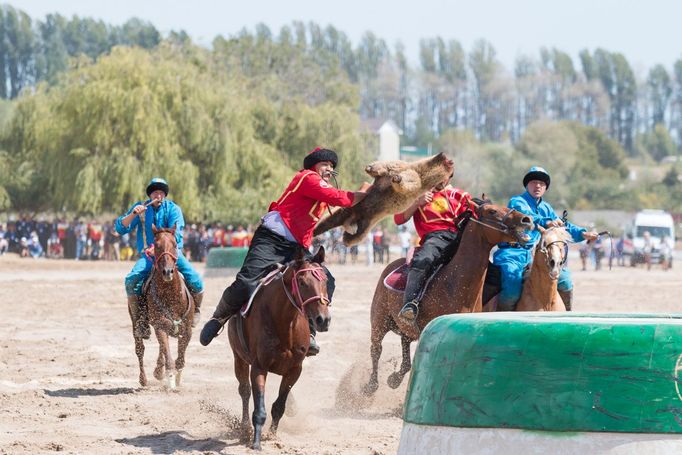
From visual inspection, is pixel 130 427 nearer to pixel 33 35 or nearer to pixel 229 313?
pixel 229 313

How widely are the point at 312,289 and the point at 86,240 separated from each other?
41967 mm

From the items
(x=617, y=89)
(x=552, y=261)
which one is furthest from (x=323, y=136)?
(x=617, y=89)

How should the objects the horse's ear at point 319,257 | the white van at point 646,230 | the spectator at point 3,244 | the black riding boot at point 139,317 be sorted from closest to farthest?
the horse's ear at point 319,257 → the black riding boot at point 139,317 → the spectator at point 3,244 → the white van at point 646,230

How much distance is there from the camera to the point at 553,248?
34.5 feet

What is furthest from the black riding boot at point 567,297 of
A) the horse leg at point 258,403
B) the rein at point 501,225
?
the horse leg at point 258,403

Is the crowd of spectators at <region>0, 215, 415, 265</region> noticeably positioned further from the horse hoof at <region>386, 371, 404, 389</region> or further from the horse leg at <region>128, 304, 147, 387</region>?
the horse hoof at <region>386, 371, 404, 389</region>

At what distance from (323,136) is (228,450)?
4612cm

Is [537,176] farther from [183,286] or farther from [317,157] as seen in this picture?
[183,286]

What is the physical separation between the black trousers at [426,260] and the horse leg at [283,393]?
1842 mm

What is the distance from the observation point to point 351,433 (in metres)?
9.81

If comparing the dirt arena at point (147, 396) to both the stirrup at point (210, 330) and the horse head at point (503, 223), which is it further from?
the horse head at point (503, 223)

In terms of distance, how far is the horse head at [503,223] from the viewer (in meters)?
10.3

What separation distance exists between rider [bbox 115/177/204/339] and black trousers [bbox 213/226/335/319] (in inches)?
112

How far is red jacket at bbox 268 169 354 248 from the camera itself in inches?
367
